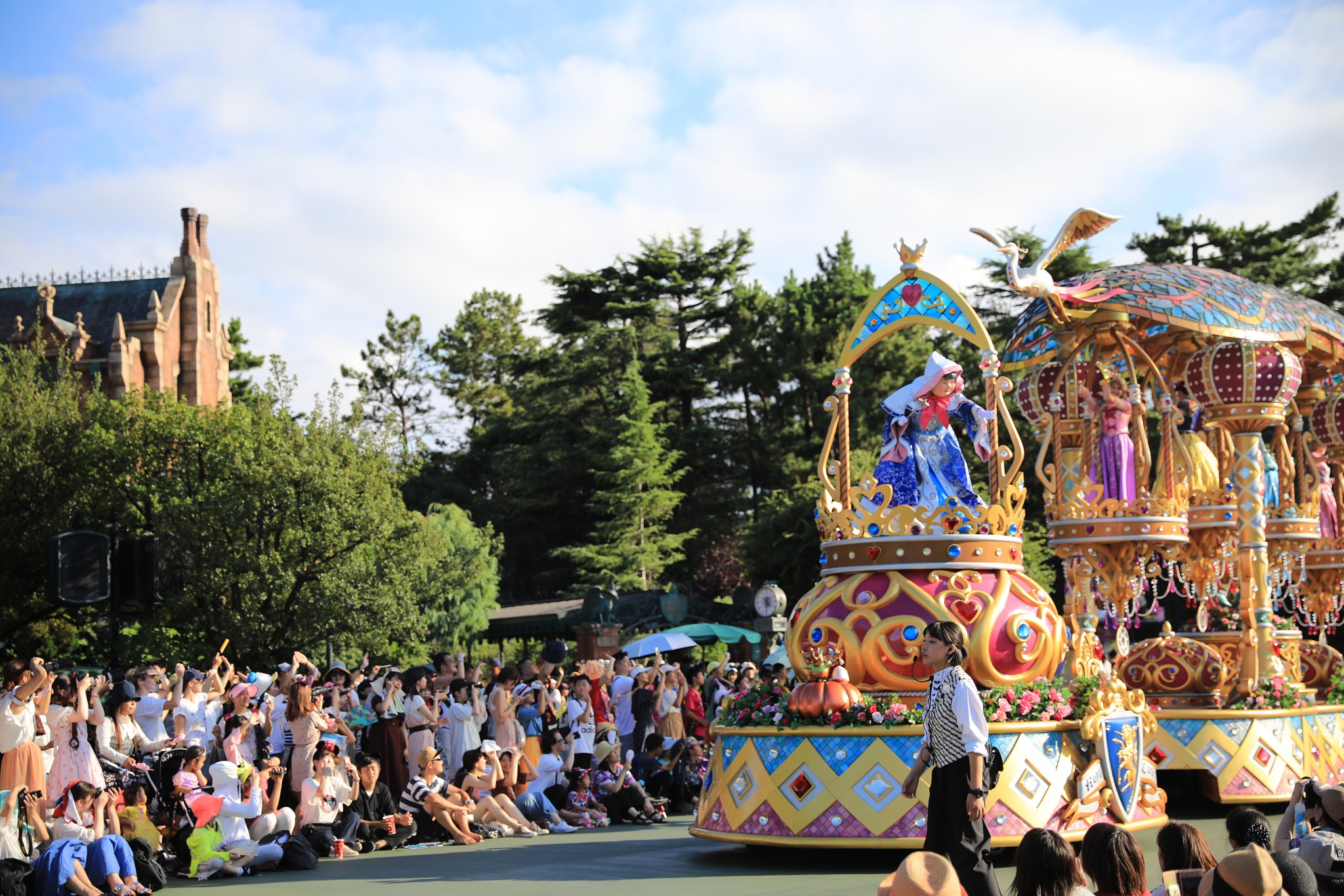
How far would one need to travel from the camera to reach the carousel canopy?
13203 mm

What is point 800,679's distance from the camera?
10523 mm

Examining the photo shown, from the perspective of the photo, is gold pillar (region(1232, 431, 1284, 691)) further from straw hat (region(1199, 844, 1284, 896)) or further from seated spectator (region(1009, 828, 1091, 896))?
seated spectator (region(1009, 828, 1091, 896))

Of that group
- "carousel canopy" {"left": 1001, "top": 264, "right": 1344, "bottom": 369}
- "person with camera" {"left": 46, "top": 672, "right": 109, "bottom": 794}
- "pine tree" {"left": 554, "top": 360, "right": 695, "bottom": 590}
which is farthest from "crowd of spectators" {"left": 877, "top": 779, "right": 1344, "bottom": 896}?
"pine tree" {"left": 554, "top": 360, "right": 695, "bottom": 590}

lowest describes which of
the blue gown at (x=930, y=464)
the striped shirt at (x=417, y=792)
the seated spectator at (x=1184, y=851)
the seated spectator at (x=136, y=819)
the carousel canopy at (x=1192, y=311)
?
the striped shirt at (x=417, y=792)

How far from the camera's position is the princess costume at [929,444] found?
1089cm

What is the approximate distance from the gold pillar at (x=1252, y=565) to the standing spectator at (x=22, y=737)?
1053 cm

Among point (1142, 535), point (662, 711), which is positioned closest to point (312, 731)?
point (662, 711)

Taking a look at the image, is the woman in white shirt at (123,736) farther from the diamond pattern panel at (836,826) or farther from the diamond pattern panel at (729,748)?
the diamond pattern panel at (836,826)

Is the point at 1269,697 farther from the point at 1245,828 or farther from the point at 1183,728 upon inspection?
the point at 1245,828

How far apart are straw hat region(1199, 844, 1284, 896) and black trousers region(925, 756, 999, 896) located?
262 centimetres

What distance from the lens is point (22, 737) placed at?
404 inches

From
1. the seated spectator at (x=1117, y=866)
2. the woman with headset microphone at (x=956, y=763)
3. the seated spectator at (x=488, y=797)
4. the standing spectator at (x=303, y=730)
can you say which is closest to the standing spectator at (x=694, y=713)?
the seated spectator at (x=488, y=797)

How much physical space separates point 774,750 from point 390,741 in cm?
496

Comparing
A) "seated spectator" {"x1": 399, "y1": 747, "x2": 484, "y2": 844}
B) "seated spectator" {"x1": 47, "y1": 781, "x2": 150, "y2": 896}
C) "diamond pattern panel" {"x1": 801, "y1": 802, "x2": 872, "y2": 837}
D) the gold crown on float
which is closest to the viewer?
"seated spectator" {"x1": 47, "y1": 781, "x2": 150, "y2": 896}
